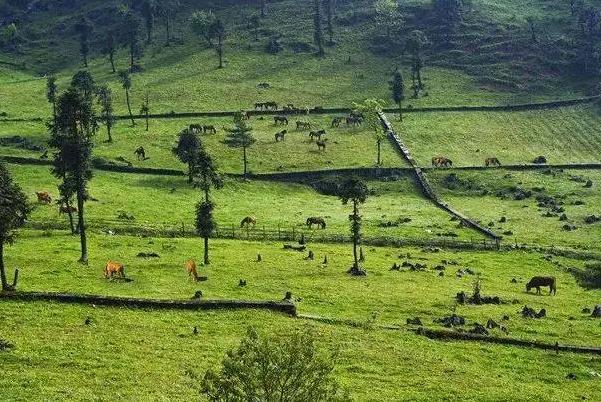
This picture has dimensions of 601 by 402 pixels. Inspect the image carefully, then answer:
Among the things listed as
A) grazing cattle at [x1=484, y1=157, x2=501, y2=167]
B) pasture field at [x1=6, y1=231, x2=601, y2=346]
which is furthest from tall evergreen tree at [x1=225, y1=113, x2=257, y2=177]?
grazing cattle at [x1=484, y1=157, x2=501, y2=167]

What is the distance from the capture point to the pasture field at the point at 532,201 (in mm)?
94938

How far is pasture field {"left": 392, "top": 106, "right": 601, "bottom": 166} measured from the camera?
13275 cm

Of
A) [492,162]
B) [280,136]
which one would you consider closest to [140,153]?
[280,136]

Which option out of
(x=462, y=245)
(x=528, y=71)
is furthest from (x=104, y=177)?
(x=528, y=71)

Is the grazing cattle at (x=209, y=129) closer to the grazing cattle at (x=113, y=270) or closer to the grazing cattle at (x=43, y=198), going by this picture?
the grazing cattle at (x=43, y=198)

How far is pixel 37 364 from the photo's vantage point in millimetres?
44781

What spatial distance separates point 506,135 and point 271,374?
124445 mm

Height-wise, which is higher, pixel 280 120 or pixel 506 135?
pixel 280 120

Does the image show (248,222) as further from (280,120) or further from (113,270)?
(280,120)

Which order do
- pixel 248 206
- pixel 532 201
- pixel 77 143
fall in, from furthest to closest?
1. pixel 532 201
2. pixel 248 206
3. pixel 77 143

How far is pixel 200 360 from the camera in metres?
46.8

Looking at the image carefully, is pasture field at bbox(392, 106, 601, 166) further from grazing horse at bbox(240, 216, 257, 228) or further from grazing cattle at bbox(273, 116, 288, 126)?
grazing horse at bbox(240, 216, 257, 228)

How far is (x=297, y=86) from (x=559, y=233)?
289 ft

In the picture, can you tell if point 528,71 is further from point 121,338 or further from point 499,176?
point 121,338
